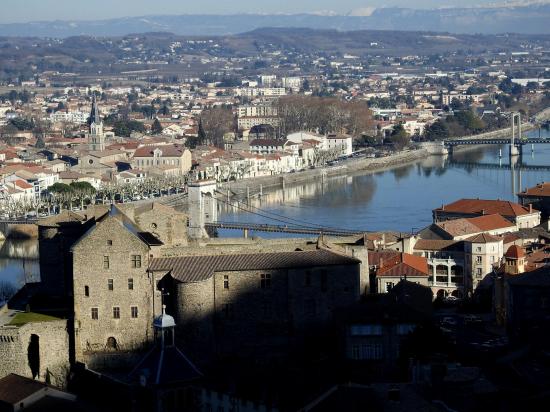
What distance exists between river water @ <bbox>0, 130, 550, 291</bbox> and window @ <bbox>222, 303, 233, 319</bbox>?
579cm

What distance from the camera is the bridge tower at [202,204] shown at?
2138 cm

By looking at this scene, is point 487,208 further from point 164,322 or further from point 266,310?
point 164,322

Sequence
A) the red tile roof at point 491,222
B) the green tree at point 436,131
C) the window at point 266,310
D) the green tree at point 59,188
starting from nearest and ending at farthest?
the window at point 266,310
the red tile roof at point 491,222
the green tree at point 59,188
the green tree at point 436,131

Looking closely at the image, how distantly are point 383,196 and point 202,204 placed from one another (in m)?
4.29

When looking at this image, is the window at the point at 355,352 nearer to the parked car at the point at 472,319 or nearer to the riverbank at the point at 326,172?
the parked car at the point at 472,319

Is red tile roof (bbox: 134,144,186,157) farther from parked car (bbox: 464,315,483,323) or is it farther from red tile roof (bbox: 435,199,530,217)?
parked car (bbox: 464,315,483,323)

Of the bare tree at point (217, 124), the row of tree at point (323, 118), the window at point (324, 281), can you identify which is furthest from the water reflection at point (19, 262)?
the row of tree at point (323, 118)

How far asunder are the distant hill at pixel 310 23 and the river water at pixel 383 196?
5122 inches

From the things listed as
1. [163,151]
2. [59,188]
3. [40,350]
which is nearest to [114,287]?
[40,350]

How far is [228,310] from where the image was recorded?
10.2m

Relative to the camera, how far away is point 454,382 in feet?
26.0

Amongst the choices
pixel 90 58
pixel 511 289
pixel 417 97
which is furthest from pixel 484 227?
pixel 90 58

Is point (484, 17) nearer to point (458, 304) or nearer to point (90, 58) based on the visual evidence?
point (90, 58)

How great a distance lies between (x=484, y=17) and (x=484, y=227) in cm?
16021
